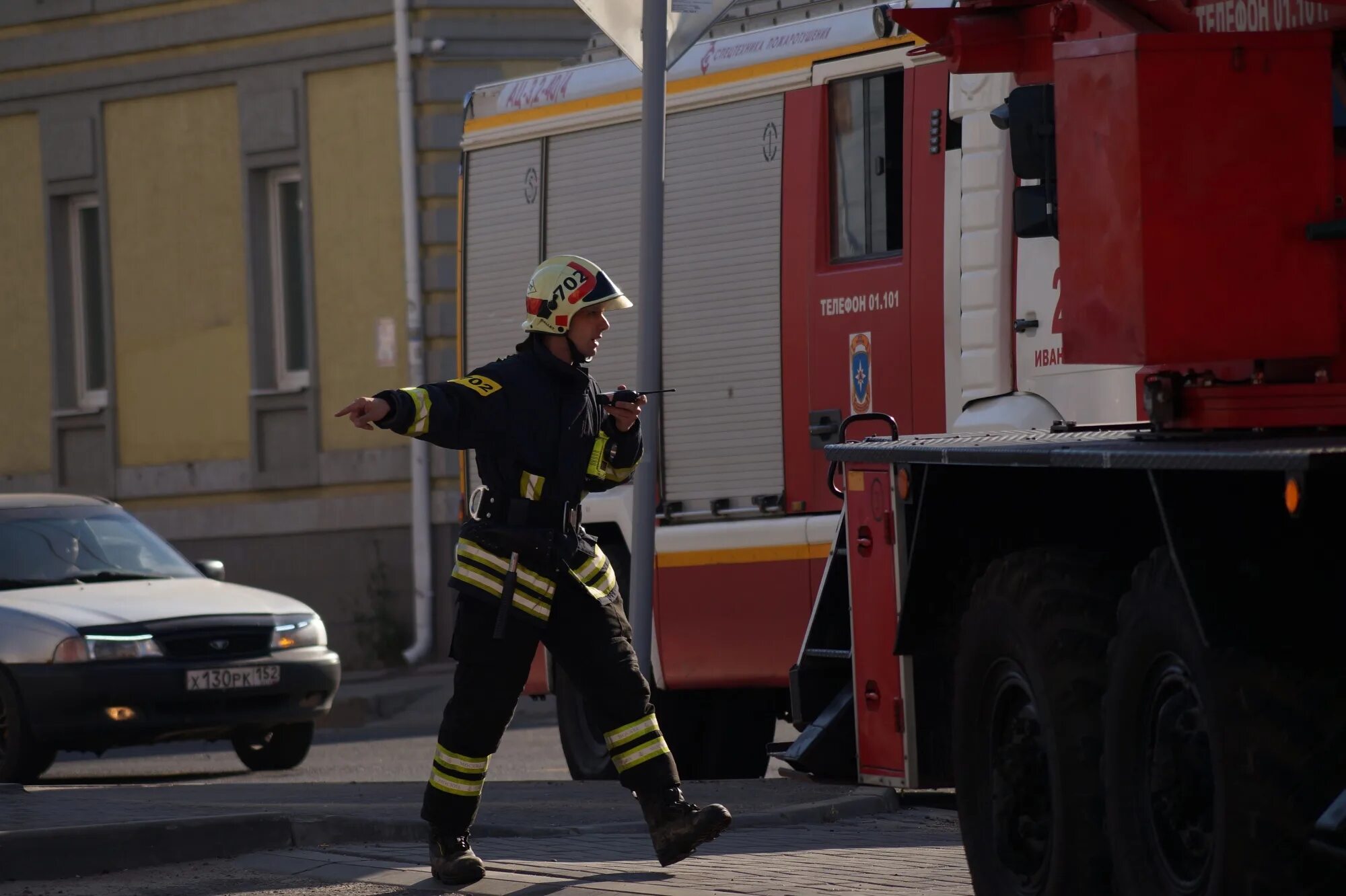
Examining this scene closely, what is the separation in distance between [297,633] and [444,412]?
6450 mm

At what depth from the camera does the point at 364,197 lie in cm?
2228

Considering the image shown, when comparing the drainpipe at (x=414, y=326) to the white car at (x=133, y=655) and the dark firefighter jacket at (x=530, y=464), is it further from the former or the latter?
the dark firefighter jacket at (x=530, y=464)

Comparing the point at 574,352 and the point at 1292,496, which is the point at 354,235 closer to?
the point at 574,352

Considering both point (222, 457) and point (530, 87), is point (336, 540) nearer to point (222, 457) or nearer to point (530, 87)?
point (222, 457)

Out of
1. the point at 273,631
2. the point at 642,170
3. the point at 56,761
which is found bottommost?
the point at 56,761

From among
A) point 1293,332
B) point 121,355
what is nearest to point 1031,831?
point 1293,332

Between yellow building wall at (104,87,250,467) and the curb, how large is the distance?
15273 millimetres

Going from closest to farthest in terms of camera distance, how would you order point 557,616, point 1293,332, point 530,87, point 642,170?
point 1293,332, point 557,616, point 642,170, point 530,87

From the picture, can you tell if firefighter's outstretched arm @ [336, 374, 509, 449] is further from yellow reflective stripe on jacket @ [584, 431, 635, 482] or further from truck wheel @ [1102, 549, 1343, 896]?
truck wheel @ [1102, 549, 1343, 896]

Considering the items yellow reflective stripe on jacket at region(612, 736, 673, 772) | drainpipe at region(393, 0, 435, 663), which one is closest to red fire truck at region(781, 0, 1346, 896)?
yellow reflective stripe on jacket at region(612, 736, 673, 772)

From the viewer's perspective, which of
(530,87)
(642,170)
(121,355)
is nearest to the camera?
(642,170)

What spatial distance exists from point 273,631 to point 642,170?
462cm

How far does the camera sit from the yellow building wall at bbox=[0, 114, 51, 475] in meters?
25.2

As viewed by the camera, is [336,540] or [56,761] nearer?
[56,761]
